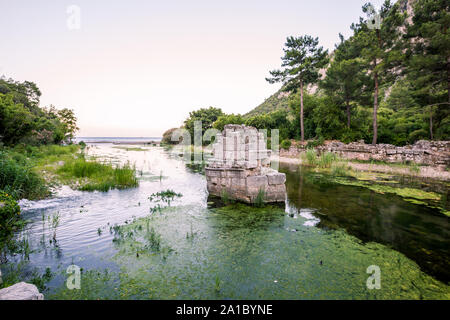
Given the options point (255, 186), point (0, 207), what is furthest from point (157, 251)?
point (255, 186)

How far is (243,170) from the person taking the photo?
7238mm

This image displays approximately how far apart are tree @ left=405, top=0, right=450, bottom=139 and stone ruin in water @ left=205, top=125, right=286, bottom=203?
13881 mm

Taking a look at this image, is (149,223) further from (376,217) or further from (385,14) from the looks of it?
(385,14)

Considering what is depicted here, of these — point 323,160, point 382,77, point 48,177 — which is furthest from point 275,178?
point 382,77

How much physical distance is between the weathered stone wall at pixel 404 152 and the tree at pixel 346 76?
5126 millimetres

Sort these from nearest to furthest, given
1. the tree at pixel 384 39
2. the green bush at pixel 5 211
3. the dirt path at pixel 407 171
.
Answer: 1. the green bush at pixel 5 211
2. the dirt path at pixel 407 171
3. the tree at pixel 384 39

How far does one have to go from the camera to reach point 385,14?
674 inches

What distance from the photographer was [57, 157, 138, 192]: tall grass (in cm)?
893

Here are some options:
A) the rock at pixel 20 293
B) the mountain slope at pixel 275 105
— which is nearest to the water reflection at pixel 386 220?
the rock at pixel 20 293

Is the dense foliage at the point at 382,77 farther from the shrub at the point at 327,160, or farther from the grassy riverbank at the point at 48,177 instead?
the grassy riverbank at the point at 48,177

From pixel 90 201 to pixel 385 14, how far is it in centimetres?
2344

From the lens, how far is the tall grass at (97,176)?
8934 millimetres

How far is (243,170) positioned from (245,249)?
3305mm

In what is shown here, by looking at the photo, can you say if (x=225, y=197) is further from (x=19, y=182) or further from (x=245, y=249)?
(x=19, y=182)
